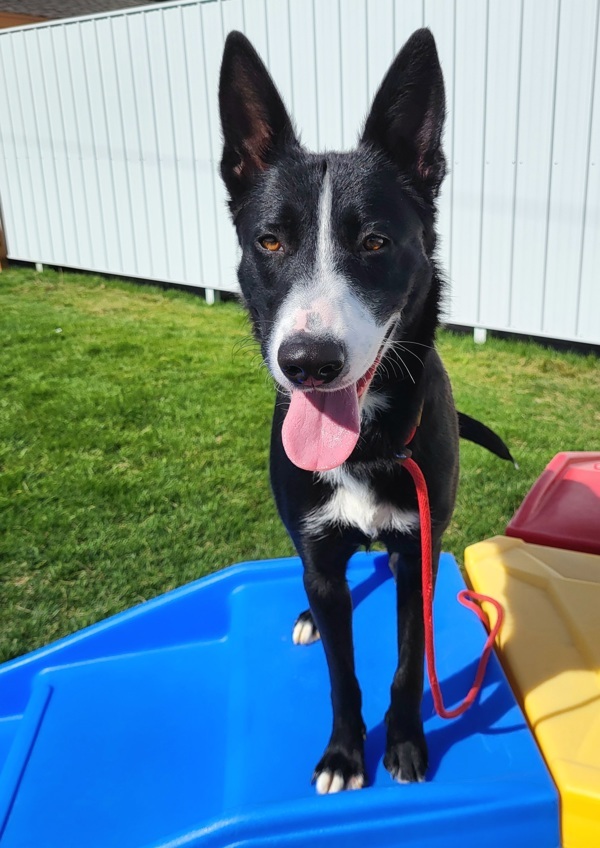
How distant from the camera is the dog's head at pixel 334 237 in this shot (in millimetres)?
1397

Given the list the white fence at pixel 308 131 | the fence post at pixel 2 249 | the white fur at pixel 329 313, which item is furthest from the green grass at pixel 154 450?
the fence post at pixel 2 249

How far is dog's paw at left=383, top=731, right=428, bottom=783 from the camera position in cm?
158

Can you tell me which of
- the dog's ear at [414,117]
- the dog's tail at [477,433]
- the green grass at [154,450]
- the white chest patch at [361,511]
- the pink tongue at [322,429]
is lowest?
the green grass at [154,450]

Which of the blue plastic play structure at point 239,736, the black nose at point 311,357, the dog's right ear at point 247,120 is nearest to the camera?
the black nose at point 311,357

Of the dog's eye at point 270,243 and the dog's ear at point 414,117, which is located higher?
the dog's ear at point 414,117

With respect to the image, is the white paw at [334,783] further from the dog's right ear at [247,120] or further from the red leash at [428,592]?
the dog's right ear at [247,120]

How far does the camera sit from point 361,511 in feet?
5.49

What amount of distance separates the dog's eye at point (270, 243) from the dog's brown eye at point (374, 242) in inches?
8.0

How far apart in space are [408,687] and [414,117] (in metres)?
1.46

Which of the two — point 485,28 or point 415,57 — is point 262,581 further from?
point 485,28

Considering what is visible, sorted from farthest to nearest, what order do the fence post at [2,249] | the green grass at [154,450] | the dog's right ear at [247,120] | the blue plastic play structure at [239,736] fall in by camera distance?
1. the fence post at [2,249]
2. the green grass at [154,450]
3. the dog's right ear at [247,120]
4. the blue plastic play structure at [239,736]

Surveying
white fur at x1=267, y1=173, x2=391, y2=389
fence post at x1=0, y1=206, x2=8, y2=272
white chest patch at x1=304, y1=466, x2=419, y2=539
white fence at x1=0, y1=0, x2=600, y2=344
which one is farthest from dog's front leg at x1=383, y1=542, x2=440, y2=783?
fence post at x1=0, y1=206, x2=8, y2=272

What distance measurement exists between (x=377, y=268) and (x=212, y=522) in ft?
6.21

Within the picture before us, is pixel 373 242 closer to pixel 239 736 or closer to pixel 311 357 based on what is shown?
pixel 311 357
